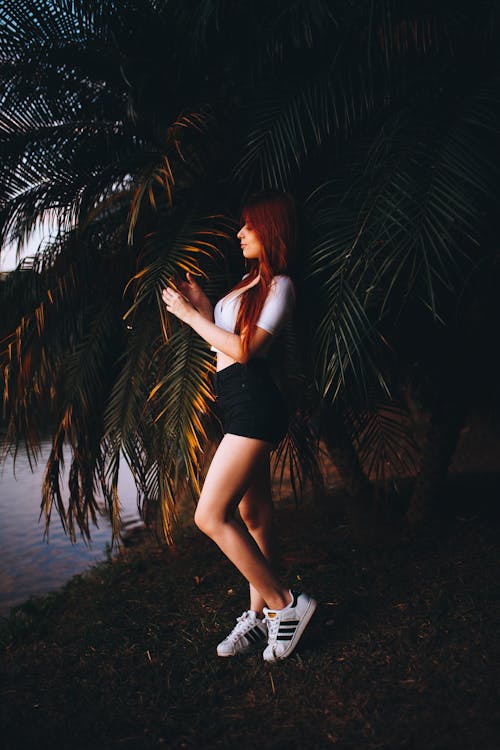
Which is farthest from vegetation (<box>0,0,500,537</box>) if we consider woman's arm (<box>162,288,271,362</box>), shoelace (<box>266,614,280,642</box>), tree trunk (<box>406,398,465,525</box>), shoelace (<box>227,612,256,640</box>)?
shoelace (<box>266,614,280,642</box>)

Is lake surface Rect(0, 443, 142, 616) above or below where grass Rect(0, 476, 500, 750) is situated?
below

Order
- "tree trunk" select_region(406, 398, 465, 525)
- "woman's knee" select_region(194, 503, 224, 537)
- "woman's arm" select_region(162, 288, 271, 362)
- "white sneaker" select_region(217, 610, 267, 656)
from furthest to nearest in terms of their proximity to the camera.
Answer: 1. "tree trunk" select_region(406, 398, 465, 525)
2. "white sneaker" select_region(217, 610, 267, 656)
3. "woman's knee" select_region(194, 503, 224, 537)
4. "woman's arm" select_region(162, 288, 271, 362)

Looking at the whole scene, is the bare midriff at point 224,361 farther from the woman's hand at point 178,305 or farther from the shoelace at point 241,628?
the shoelace at point 241,628

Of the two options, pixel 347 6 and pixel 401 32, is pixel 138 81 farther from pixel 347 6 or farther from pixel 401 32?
pixel 401 32

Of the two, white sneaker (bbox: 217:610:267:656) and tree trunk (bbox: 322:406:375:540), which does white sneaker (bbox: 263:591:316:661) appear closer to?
white sneaker (bbox: 217:610:267:656)

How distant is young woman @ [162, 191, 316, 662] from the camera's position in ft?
7.94

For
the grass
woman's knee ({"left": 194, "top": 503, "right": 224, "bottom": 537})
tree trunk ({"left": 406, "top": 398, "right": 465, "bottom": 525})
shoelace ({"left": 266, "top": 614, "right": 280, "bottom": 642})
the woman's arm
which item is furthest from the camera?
tree trunk ({"left": 406, "top": 398, "right": 465, "bottom": 525})

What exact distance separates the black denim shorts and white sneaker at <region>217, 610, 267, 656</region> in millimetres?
849

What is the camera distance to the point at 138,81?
3.26m

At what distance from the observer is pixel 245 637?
9.11 ft

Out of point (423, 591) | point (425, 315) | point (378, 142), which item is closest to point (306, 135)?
point (378, 142)

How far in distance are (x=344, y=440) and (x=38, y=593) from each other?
2.34m

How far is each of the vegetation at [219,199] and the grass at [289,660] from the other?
0.57m

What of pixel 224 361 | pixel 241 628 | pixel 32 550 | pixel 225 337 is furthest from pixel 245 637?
pixel 32 550
